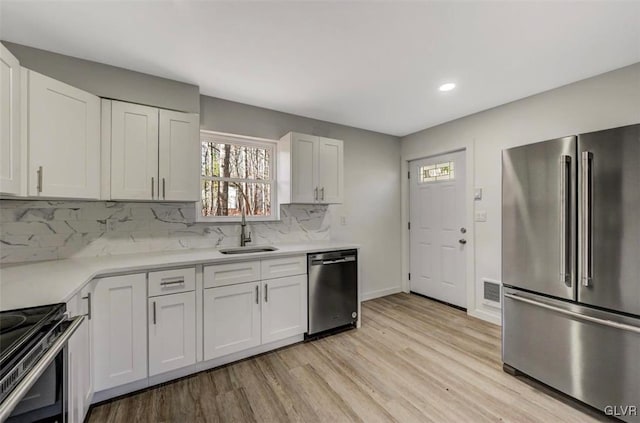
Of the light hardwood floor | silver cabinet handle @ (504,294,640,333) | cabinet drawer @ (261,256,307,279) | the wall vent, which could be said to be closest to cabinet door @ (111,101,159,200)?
cabinet drawer @ (261,256,307,279)

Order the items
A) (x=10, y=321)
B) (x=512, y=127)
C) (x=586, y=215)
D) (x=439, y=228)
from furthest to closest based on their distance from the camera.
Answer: (x=439, y=228)
(x=512, y=127)
(x=586, y=215)
(x=10, y=321)

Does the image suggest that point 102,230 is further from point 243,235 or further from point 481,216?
point 481,216

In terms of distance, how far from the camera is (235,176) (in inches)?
116

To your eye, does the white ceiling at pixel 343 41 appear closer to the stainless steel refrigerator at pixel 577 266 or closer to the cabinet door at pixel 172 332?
the stainless steel refrigerator at pixel 577 266

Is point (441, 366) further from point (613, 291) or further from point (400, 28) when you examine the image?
point (400, 28)

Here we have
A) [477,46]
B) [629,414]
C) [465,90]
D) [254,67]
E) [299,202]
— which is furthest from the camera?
[299,202]

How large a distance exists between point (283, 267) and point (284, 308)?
39 centimetres

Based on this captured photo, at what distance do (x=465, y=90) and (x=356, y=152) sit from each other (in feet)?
5.05

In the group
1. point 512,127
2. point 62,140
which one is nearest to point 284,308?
point 62,140

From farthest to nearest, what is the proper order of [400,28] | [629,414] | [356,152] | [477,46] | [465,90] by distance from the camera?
1. [356,152]
2. [465,90]
3. [477,46]
4. [400,28]
5. [629,414]

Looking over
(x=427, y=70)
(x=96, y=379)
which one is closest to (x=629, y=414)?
(x=427, y=70)

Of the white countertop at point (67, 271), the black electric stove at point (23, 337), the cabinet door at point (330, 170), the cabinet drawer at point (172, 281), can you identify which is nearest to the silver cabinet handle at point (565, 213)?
the white countertop at point (67, 271)

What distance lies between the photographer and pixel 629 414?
1526 millimetres

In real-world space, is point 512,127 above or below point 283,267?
above
